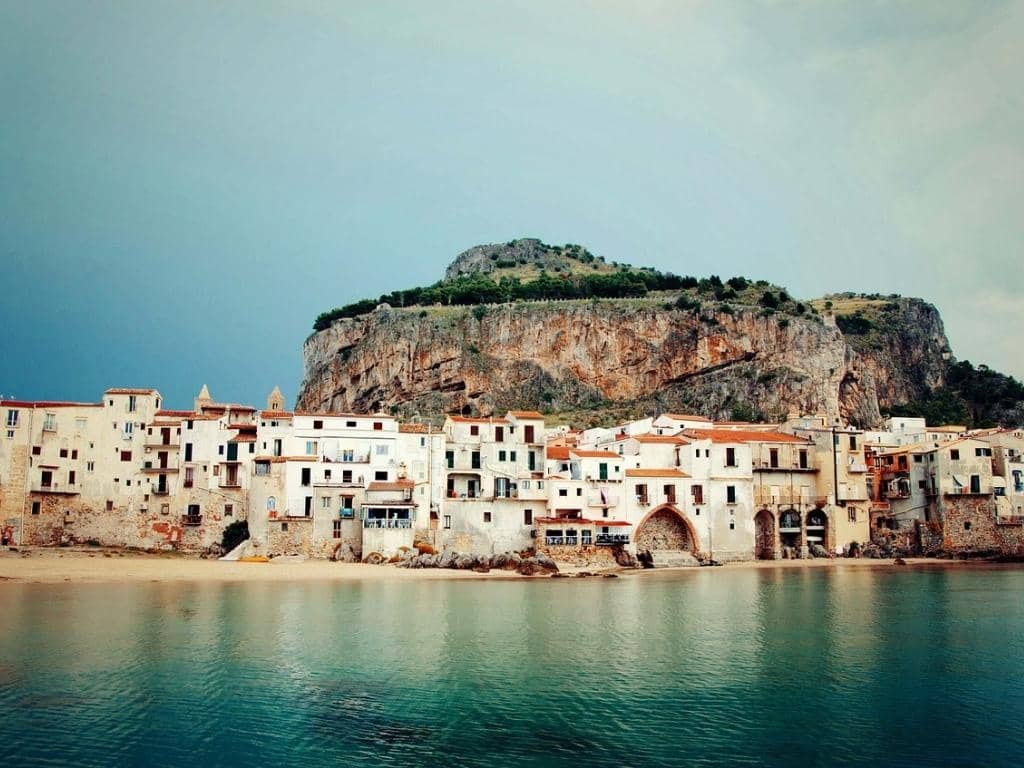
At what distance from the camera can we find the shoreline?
54906 mm

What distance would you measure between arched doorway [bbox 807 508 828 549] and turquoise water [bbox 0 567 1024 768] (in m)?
28.1

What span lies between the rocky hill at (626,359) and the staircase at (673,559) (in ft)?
173

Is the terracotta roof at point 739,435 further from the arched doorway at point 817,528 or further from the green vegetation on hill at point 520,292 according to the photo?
the green vegetation on hill at point 520,292

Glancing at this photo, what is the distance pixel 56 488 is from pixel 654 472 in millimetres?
41071

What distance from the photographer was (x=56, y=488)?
2516 inches

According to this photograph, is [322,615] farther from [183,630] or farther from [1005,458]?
[1005,458]

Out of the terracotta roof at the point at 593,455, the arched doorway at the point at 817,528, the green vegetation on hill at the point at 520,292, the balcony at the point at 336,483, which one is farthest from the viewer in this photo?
the green vegetation on hill at the point at 520,292

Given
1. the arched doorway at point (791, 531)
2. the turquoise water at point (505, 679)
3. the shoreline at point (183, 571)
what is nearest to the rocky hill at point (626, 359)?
the arched doorway at point (791, 531)

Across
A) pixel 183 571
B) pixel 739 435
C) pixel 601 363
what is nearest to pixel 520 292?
pixel 601 363

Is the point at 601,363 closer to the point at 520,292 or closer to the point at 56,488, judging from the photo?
the point at 520,292

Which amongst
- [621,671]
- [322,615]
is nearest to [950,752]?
[621,671]

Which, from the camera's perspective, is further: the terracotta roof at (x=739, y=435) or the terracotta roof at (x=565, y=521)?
the terracotta roof at (x=739, y=435)

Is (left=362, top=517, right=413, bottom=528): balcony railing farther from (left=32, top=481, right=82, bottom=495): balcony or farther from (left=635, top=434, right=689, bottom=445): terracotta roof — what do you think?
(left=635, top=434, right=689, bottom=445): terracotta roof

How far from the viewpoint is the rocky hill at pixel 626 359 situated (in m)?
130
